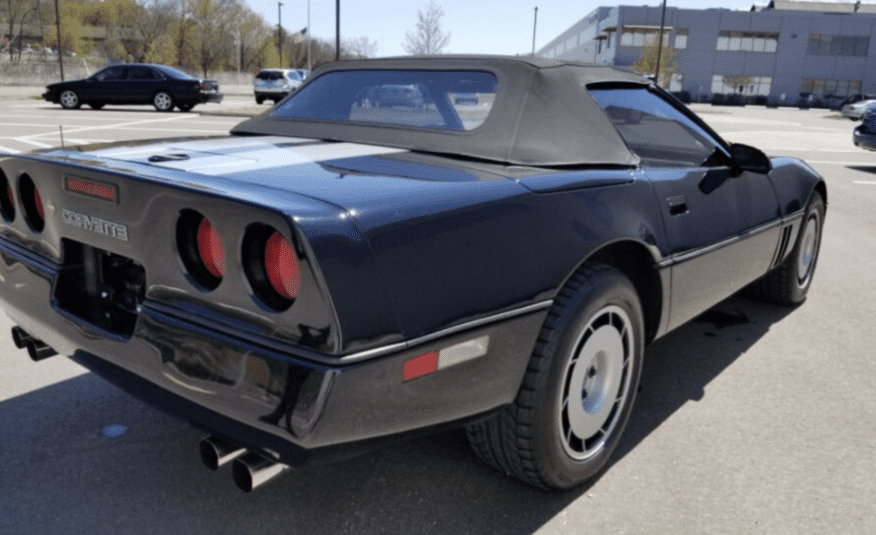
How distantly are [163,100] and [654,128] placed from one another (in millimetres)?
21346

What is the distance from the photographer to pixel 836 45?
69.4 m

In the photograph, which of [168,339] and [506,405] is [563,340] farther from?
[168,339]

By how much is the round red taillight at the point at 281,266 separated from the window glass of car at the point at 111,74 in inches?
906

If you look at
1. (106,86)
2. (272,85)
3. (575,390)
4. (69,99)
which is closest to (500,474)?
(575,390)

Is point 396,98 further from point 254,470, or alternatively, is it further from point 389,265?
point 254,470

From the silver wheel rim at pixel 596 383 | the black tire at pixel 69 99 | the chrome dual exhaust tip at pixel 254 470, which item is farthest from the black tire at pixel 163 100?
the chrome dual exhaust tip at pixel 254 470

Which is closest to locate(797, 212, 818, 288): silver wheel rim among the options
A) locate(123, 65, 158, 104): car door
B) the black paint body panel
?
the black paint body panel

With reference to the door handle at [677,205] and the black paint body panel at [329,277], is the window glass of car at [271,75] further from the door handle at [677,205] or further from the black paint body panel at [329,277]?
the door handle at [677,205]

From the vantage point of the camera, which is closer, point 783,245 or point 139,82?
point 783,245

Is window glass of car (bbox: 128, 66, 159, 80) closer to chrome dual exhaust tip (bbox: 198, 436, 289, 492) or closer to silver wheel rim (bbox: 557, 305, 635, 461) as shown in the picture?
silver wheel rim (bbox: 557, 305, 635, 461)

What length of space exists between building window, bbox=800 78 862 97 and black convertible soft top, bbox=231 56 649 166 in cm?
7645

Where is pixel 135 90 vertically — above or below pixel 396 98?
below

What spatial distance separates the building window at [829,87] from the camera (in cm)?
6881

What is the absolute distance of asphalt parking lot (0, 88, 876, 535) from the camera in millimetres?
2275
